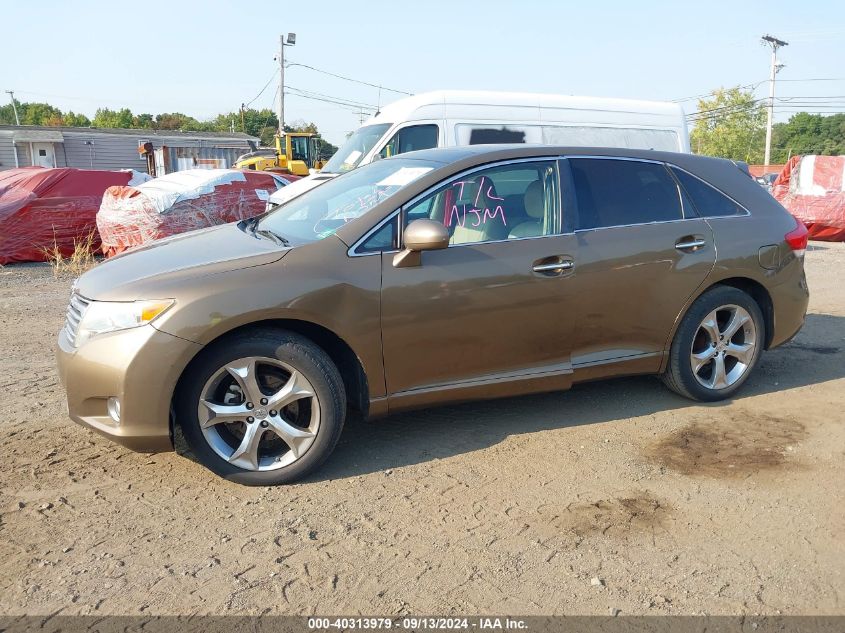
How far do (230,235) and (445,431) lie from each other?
1762 millimetres

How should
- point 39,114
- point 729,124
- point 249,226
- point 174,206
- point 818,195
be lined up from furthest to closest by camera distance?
point 39,114, point 729,124, point 818,195, point 174,206, point 249,226

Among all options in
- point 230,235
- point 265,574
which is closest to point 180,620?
point 265,574

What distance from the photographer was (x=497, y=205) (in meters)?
4.23

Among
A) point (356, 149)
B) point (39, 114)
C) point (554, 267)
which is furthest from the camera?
point (39, 114)

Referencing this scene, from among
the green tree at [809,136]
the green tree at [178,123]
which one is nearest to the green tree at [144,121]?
the green tree at [178,123]

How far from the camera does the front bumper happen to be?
3.38 m

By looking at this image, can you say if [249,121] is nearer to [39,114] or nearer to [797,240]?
[39,114]

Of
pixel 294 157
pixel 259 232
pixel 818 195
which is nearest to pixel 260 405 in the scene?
pixel 259 232

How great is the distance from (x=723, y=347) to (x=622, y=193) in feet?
4.21

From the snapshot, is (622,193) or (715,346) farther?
(715,346)

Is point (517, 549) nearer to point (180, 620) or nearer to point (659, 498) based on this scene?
point (659, 498)

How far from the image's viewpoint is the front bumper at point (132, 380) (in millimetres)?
3385

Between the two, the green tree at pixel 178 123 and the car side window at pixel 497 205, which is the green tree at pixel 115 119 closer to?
the green tree at pixel 178 123

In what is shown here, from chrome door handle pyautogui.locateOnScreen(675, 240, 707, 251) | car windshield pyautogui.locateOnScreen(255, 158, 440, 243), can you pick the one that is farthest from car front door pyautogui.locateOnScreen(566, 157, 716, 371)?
car windshield pyautogui.locateOnScreen(255, 158, 440, 243)
